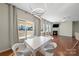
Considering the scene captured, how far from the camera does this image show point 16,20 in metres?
1.42

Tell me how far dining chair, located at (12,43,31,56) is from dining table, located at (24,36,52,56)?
61mm

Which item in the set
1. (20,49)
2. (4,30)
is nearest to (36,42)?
(20,49)

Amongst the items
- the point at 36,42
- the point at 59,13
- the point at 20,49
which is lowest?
the point at 20,49

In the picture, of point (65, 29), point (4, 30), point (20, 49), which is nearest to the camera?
point (4, 30)

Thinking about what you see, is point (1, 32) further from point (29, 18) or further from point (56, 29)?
point (56, 29)

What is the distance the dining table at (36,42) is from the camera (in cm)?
148

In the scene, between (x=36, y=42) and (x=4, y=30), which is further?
(x=36, y=42)

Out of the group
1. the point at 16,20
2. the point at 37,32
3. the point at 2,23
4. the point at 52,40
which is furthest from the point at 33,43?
the point at 2,23

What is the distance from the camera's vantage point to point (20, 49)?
1.56 meters

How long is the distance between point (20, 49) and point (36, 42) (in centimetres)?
30

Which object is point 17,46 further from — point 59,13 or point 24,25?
point 59,13

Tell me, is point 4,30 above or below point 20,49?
above

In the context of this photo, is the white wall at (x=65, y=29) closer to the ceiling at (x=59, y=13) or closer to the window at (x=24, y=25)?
the ceiling at (x=59, y=13)

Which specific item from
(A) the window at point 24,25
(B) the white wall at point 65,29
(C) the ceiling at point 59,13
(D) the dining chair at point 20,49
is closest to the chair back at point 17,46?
(D) the dining chair at point 20,49
